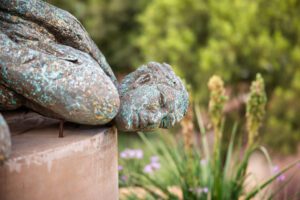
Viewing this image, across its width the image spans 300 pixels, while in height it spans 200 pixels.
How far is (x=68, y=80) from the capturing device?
167cm

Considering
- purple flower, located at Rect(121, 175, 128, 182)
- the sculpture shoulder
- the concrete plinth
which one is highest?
the sculpture shoulder

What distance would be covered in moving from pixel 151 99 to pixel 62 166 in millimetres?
370

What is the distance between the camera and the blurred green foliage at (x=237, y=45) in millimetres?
4664

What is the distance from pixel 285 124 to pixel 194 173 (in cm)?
218

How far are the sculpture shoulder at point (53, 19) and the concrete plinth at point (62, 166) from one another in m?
0.30

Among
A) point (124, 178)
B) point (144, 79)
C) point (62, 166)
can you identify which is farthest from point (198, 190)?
point (62, 166)

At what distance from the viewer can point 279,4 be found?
15.4ft

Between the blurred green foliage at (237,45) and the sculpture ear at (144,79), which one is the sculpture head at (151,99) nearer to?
the sculpture ear at (144,79)

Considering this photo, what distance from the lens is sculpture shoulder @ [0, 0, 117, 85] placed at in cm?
185

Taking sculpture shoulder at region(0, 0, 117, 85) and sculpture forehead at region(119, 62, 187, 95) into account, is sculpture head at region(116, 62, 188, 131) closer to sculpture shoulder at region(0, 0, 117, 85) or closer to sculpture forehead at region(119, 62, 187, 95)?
sculpture forehead at region(119, 62, 187, 95)

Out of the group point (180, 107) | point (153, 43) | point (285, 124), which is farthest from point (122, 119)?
point (153, 43)

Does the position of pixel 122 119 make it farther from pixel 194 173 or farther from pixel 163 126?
pixel 194 173

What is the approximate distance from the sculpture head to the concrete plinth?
105 mm

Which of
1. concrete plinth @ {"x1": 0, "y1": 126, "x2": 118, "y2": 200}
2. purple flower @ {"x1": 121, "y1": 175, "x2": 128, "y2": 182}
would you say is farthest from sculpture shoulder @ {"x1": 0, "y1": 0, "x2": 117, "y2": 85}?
purple flower @ {"x1": 121, "y1": 175, "x2": 128, "y2": 182}
